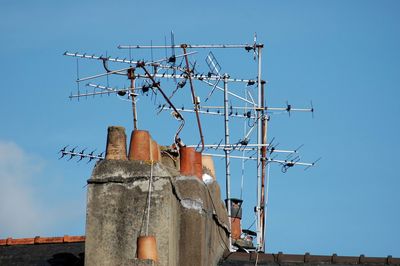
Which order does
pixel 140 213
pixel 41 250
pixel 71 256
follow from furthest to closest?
pixel 41 250 < pixel 71 256 < pixel 140 213

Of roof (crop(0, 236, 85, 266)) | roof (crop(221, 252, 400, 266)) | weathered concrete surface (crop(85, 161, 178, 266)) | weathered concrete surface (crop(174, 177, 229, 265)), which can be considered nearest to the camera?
weathered concrete surface (crop(85, 161, 178, 266))

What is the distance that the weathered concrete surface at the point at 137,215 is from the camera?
10727 millimetres

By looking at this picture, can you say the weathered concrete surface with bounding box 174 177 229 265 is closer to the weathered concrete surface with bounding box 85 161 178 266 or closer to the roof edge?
the weathered concrete surface with bounding box 85 161 178 266

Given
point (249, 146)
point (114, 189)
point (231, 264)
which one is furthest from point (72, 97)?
point (114, 189)

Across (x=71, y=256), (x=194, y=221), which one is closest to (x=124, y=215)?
(x=194, y=221)

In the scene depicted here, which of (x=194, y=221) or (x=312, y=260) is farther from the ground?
(x=194, y=221)

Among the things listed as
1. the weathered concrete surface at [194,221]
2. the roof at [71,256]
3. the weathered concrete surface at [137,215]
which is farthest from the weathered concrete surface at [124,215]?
the roof at [71,256]

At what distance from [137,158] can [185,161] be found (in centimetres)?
105

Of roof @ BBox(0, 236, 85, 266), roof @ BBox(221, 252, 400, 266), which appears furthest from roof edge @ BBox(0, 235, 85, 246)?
roof @ BBox(221, 252, 400, 266)

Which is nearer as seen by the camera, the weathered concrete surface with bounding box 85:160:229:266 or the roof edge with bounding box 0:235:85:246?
the weathered concrete surface with bounding box 85:160:229:266

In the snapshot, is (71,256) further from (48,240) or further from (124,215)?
(124,215)

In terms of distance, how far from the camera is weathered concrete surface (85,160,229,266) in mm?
10727

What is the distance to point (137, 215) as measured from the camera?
35.4ft

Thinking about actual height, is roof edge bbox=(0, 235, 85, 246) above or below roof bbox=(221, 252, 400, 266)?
above
